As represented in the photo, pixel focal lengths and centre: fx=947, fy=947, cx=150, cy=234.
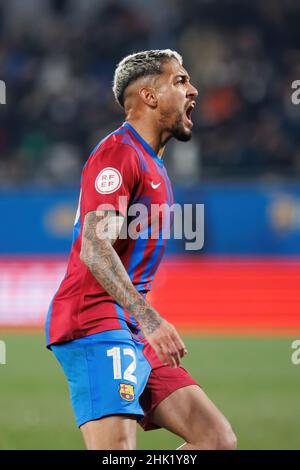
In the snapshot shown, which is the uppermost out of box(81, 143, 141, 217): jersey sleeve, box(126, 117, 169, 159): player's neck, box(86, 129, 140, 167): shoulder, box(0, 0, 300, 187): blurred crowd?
box(0, 0, 300, 187): blurred crowd

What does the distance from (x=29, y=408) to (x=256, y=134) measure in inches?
389

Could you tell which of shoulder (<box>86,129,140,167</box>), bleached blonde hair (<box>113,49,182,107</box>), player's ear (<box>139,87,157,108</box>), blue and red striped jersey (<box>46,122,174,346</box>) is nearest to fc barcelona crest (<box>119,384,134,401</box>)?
blue and red striped jersey (<box>46,122,174,346</box>)

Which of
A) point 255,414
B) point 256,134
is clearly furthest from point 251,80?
point 255,414

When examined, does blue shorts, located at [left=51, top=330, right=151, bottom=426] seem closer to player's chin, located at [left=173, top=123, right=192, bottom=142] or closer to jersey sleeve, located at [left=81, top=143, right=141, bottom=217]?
jersey sleeve, located at [left=81, top=143, right=141, bottom=217]

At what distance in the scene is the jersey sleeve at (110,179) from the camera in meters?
4.35

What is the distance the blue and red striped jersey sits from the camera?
4395 millimetres

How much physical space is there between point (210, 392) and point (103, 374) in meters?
4.87

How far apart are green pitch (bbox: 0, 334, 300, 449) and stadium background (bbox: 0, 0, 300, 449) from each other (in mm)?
25

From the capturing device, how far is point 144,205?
463cm

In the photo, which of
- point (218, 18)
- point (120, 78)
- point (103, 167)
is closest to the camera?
point (103, 167)

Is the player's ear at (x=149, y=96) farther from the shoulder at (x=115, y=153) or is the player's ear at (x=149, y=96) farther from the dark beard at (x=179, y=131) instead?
the shoulder at (x=115, y=153)

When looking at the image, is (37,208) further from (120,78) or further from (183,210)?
(120,78)

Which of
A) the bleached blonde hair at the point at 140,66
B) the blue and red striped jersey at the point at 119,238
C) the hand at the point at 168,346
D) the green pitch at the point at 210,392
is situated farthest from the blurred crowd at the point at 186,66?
the hand at the point at 168,346

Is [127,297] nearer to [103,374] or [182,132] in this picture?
[103,374]
